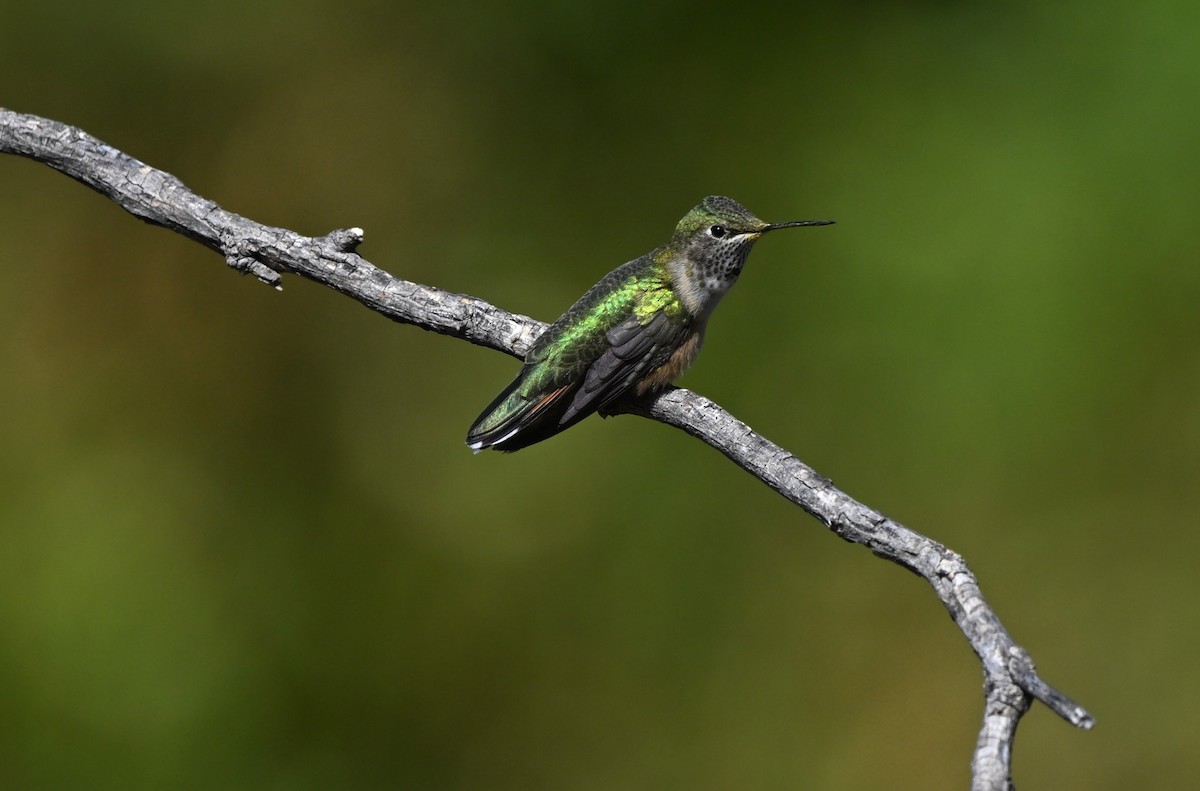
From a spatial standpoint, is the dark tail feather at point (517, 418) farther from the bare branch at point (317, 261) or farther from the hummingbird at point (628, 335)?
the bare branch at point (317, 261)

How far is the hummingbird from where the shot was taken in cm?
281

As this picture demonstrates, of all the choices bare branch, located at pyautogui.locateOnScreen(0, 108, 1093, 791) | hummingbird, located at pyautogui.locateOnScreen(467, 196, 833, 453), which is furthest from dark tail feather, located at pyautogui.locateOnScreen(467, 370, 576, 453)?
bare branch, located at pyautogui.locateOnScreen(0, 108, 1093, 791)

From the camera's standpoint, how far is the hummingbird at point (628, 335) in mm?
2811

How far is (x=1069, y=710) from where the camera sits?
1.58 m

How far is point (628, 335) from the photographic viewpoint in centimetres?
283

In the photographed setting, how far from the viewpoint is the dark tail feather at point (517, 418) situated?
2.80 m

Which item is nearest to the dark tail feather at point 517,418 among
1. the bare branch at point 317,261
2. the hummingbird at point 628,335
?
the hummingbird at point 628,335

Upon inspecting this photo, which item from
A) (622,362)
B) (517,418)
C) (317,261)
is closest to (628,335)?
(622,362)

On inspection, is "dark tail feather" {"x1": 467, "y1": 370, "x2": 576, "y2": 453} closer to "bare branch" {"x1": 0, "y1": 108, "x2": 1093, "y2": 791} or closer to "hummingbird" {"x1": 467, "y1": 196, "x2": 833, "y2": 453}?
"hummingbird" {"x1": 467, "y1": 196, "x2": 833, "y2": 453}

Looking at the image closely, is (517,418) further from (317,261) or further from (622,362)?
(317,261)

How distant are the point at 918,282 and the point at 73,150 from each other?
314 cm

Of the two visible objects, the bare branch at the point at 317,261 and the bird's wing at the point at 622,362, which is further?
the bird's wing at the point at 622,362

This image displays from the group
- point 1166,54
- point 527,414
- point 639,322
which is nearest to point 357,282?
point 527,414

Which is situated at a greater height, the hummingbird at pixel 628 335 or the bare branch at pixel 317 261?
the hummingbird at pixel 628 335
